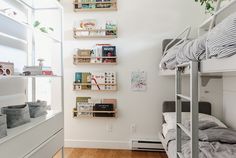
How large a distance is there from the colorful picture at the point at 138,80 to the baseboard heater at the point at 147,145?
34.2 inches

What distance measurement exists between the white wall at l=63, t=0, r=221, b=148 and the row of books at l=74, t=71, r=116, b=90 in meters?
0.12

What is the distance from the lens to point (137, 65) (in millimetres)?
3715

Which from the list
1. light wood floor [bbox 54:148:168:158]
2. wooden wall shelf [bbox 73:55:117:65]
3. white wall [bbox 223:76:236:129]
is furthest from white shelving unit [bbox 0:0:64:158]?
white wall [bbox 223:76:236:129]

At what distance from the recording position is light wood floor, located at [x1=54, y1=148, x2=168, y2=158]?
3.38 metres

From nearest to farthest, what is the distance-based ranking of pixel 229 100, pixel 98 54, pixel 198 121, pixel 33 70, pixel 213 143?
pixel 198 121 → pixel 213 143 → pixel 33 70 → pixel 229 100 → pixel 98 54

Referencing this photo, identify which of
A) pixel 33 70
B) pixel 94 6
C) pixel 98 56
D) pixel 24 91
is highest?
pixel 94 6

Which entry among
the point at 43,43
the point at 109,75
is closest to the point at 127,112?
the point at 109,75

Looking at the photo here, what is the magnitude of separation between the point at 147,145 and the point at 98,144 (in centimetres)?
83

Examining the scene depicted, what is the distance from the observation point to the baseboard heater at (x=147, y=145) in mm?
3559

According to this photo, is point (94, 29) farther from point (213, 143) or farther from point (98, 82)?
point (213, 143)

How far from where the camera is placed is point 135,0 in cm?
368

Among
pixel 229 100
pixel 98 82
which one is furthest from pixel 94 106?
pixel 229 100

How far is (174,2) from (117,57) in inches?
51.5

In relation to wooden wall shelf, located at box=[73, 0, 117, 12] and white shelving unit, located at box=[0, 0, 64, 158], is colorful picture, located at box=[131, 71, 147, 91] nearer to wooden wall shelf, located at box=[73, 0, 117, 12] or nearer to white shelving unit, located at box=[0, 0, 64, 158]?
wooden wall shelf, located at box=[73, 0, 117, 12]
